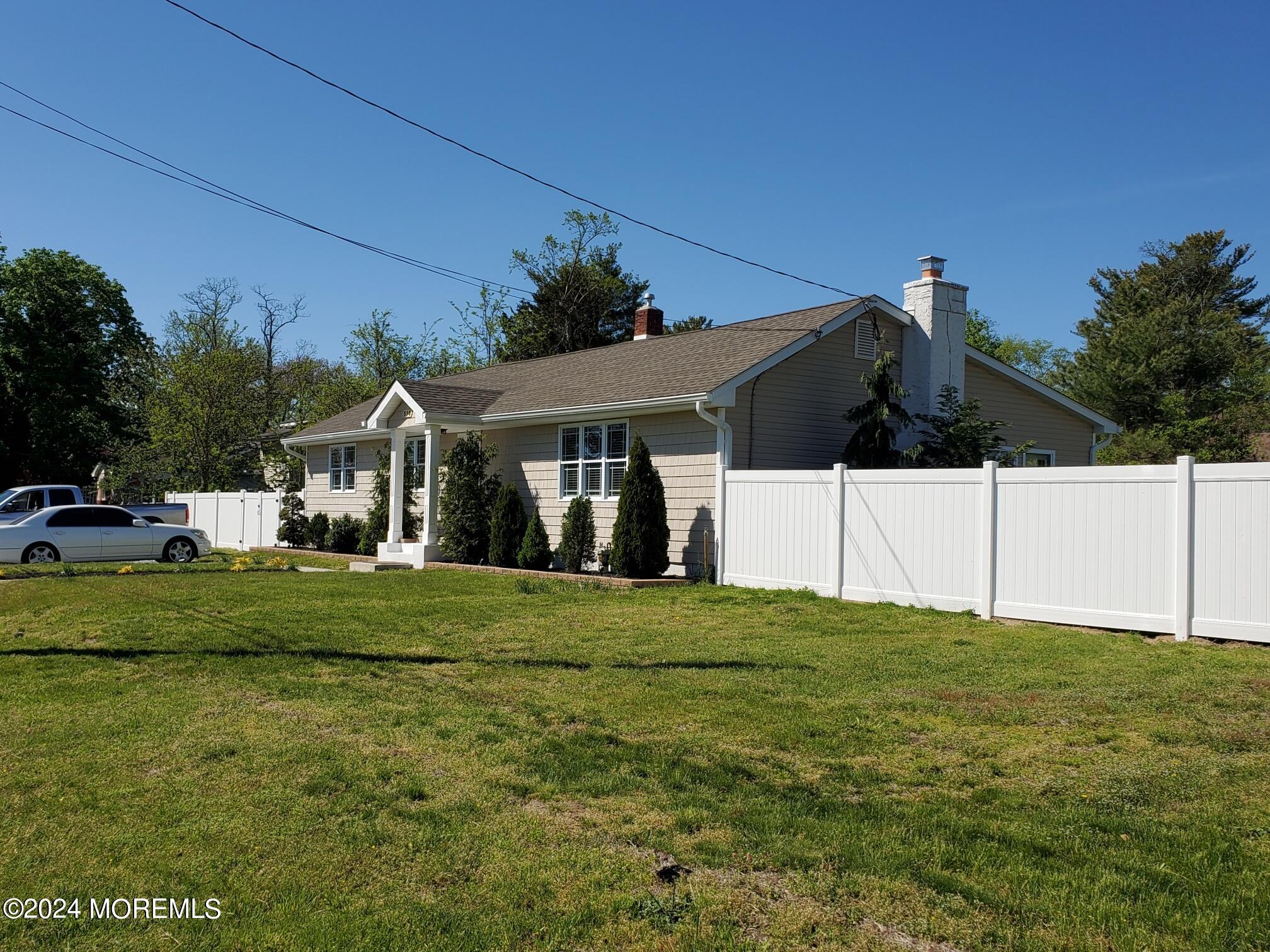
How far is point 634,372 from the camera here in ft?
64.5

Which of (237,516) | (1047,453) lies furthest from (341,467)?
(1047,453)

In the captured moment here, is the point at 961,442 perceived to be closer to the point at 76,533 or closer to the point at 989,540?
the point at 989,540

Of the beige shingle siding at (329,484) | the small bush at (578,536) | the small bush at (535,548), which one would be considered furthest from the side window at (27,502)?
the small bush at (578,536)

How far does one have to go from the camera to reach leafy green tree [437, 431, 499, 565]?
19906 mm

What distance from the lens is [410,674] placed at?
8344 millimetres

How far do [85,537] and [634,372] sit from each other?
39.3 ft

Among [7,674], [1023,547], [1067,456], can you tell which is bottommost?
[7,674]

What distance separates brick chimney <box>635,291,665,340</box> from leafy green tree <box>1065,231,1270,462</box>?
1828 centimetres

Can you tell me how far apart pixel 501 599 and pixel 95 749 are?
7735mm

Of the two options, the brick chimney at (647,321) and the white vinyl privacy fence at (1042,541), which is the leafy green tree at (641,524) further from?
the brick chimney at (647,321)

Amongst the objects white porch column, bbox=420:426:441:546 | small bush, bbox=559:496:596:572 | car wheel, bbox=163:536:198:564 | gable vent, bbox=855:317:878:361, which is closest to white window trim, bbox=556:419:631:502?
small bush, bbox=559:496:596:572

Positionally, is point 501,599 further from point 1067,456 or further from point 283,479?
point 283,479

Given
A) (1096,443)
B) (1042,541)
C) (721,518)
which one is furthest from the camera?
(1096,443)

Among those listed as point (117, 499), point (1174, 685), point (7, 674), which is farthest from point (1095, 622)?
point (117, 499)
